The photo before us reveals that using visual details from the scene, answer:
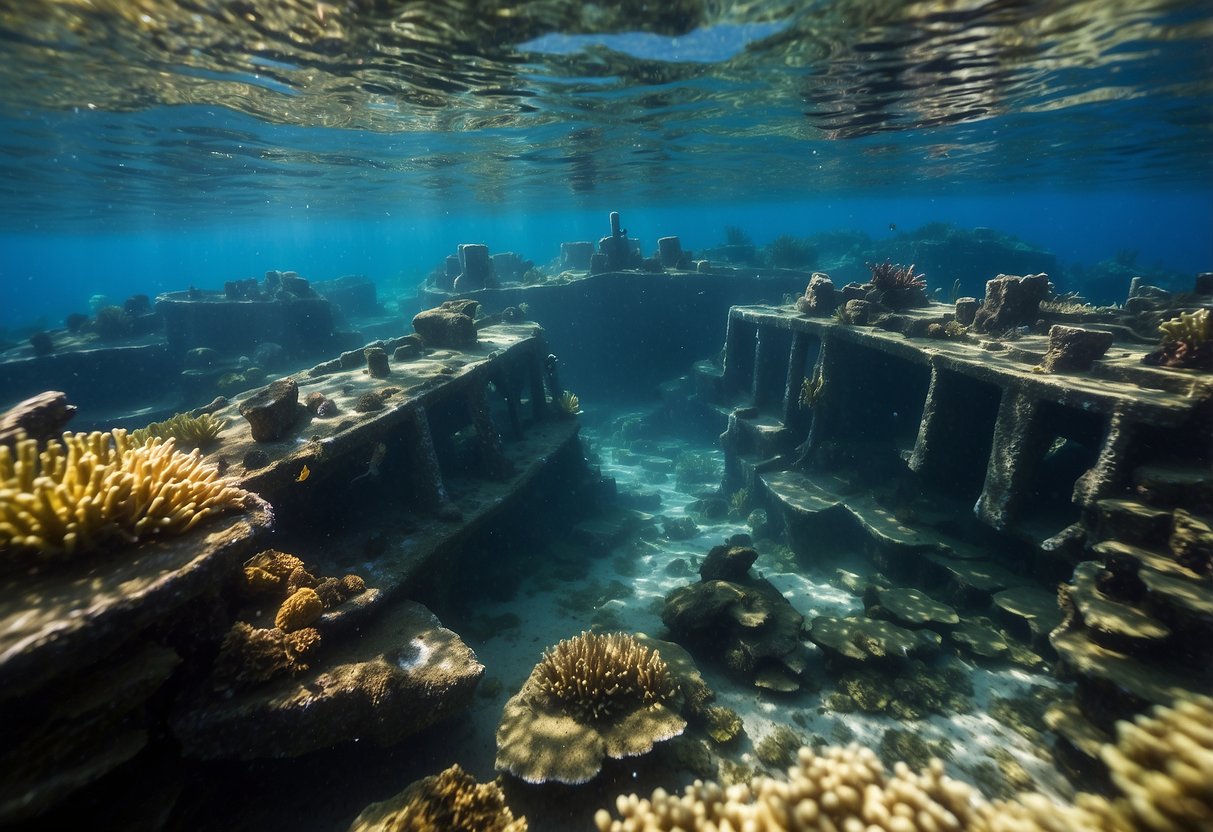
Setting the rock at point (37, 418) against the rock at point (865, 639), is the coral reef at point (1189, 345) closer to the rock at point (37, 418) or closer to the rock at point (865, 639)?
the rock at point (865, 639)

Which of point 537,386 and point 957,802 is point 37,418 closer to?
point 957,802

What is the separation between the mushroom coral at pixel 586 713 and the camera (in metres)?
5.02

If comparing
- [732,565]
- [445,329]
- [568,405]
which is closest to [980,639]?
[732,565]

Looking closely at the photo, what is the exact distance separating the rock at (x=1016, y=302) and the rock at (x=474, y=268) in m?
19.7

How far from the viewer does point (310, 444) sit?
23.4 ft

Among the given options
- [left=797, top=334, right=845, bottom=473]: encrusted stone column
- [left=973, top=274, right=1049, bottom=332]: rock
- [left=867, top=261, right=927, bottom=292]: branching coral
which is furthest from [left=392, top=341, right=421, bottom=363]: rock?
[left=973, top=274, right=1049, bottom=332]: rock

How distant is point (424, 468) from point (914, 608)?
849cm

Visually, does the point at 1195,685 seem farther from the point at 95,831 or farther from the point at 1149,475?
the point at 95,831

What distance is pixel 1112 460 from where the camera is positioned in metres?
6.61

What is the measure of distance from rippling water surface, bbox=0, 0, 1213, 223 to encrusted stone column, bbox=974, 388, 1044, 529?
812 centimetres

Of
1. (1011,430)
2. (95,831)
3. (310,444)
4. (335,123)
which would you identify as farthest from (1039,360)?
(335,123)

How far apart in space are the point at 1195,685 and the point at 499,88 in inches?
679

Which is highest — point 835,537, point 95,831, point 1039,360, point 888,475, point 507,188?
point 507,188

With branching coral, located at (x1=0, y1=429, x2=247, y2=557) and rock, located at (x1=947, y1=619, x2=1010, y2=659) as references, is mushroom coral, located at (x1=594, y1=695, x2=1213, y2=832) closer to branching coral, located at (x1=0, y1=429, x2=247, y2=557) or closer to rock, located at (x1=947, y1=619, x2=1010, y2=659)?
rock, located at (x1=947, y1=619, x2=1010, y2=659)
